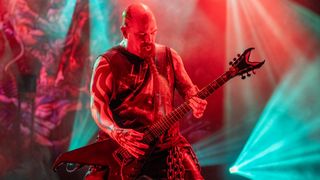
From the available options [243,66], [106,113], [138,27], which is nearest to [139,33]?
[138,27]

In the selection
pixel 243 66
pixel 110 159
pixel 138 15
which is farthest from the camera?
pixel 138 15

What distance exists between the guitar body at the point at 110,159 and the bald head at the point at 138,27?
669 millimetres

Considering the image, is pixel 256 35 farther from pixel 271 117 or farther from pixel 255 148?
pixel 255 148

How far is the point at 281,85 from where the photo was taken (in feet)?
14.9

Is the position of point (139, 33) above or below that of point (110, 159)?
above

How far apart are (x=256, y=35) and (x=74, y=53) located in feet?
6.80

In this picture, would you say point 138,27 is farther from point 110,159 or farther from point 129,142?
point 110,159

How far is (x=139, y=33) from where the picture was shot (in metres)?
2.83

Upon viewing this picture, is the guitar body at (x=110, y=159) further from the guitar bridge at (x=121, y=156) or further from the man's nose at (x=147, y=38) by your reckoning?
the man's nose at (x=147, y=38)

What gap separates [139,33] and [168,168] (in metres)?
0.91

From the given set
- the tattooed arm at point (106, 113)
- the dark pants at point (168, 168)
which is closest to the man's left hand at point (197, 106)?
the dark pants at point (168, 168)

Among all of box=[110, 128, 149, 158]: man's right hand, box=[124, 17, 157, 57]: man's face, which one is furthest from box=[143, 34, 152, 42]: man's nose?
box=[110, 128, 149, 158]: man's right hand

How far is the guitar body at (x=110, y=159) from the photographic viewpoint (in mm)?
2623

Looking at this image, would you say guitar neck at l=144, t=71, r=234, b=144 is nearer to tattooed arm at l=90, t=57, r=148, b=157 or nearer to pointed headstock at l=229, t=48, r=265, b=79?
tattooed arm at l=90, t=57, r=148, b=157
